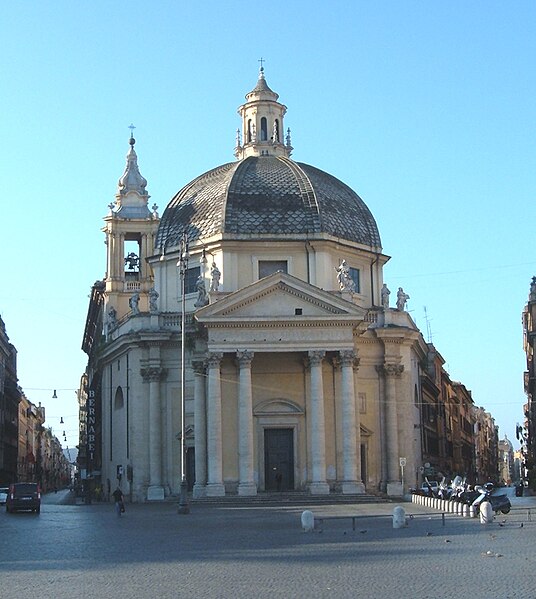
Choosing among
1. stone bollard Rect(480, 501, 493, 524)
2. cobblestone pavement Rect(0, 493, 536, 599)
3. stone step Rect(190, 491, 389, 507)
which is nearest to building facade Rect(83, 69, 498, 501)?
stone step Rect(190, 491, 389, 507)

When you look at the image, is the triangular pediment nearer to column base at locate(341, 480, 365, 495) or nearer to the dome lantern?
column base at locate(341, 480, 365, 495)

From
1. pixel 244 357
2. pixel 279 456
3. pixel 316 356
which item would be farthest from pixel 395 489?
pixel 244 357

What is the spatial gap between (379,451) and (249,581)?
1783 inches

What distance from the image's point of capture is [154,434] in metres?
63.1

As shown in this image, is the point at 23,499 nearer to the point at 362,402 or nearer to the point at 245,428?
the point at 245,428

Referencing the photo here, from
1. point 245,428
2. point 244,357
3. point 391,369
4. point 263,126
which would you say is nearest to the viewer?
point 245,428

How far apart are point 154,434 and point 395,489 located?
44.8 feet

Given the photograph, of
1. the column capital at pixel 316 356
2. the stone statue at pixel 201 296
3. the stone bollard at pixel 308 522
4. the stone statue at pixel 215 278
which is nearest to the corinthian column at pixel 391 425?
the column capital at pixel 316 356

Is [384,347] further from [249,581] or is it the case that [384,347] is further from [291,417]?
[249,581]

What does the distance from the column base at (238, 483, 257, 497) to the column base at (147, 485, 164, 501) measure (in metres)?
6.45

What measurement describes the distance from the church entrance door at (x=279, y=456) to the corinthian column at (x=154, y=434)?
20.1 feet

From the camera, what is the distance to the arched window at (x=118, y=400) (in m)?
68.8

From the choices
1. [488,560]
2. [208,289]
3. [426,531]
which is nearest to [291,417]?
[208,289]

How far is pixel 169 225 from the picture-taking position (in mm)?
67625
